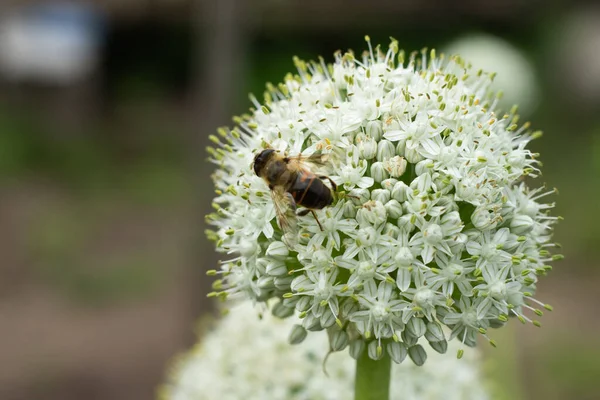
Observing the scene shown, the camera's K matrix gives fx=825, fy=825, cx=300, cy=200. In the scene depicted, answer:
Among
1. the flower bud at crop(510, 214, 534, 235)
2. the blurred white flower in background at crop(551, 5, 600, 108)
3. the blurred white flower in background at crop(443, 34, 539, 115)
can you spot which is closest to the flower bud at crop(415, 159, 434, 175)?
the flower bud at crop(510, 214, 534, 235)

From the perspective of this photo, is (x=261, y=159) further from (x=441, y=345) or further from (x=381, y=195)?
(x=441, y=345)

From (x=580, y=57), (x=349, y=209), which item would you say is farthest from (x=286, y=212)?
(x=580, y=57)

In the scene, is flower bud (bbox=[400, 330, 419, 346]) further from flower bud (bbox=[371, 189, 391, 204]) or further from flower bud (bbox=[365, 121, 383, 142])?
flower bud (bbox=[365, 121, 383, 142])

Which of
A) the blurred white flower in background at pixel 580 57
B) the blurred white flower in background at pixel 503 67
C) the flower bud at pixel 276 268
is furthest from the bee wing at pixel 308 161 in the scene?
the blurred white flower in background at pixel 580 57

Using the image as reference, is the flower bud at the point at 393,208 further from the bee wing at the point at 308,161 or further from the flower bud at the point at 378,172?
the bee wing at the point at 308,161

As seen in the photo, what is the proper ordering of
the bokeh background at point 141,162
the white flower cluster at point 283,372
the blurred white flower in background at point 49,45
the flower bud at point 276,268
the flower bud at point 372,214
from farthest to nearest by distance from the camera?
the blurred white flower in background at point 49,45, the bokeh background at point 141,162, the white flower cluster at point 283,372, the flower bud at point 276,268, the flower bud at point 372,214

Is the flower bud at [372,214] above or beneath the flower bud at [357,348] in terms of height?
above
